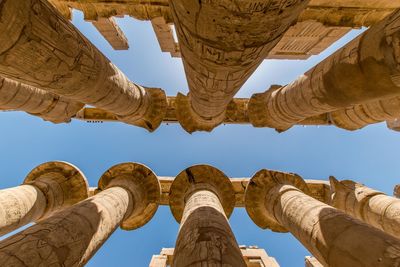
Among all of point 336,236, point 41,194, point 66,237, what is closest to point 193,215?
point 66,237

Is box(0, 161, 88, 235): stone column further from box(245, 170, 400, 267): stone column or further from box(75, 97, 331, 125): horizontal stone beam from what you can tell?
box(245, 170, 400, 267): stone column

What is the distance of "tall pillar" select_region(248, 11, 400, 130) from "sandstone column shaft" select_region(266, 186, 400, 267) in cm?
244

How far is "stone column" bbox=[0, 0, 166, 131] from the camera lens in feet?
9.47

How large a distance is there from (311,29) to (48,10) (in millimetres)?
11458

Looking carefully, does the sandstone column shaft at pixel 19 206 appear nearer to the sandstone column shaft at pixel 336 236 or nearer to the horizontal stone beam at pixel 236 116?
the horizontal stone beam at pixel 236 116

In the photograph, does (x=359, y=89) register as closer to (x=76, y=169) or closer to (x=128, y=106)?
(x=128, y=106)

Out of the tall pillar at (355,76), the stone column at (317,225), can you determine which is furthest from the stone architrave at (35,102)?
the tall pillar at (355,76)

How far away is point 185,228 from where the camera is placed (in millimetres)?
5293

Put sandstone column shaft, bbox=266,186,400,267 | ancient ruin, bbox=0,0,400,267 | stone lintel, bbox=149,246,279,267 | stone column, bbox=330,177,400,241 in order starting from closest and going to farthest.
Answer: ancient ruin, bbox=0,0,400,267 → sandstone column shaft, bbox=266,186,400,267 → stone column, bbox=330,177,400,241 → stone lintel, bbox=149,246,279,267

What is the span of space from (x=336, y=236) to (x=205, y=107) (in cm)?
420

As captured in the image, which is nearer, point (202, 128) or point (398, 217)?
point (398, 217)

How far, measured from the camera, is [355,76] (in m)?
4.16

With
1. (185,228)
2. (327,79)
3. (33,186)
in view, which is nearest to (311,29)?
(327,79)

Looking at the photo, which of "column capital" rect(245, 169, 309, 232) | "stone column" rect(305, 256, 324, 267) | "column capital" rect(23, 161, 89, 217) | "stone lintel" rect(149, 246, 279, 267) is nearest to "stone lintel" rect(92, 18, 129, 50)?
"column capital" rect(23, 161, 89, 217)
